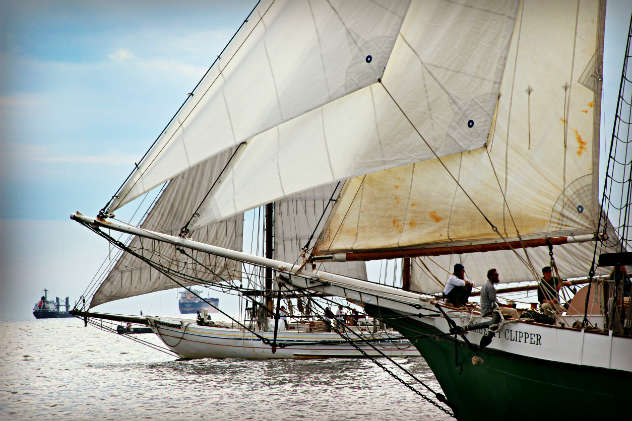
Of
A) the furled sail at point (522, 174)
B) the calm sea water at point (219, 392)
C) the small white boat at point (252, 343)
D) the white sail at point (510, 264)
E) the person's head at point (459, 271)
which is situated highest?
the furled sail at point (522, 174)

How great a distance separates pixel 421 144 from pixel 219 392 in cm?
1400

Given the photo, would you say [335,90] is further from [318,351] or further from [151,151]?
[318,351]

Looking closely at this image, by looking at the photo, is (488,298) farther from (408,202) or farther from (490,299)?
(408,202)

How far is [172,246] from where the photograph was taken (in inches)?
1582

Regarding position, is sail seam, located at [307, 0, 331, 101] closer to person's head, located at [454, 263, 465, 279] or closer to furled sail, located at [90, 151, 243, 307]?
person's head, located at [454, 263, 465, 279]

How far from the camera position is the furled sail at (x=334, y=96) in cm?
1689

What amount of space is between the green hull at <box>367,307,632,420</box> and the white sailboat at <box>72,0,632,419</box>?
6 centimetres

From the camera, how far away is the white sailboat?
16922mm

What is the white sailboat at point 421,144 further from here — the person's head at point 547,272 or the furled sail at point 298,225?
the furled sail at point 298,225

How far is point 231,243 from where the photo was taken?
144 feet

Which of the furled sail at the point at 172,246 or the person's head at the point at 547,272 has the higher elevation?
the furled sail at the point at 172,246

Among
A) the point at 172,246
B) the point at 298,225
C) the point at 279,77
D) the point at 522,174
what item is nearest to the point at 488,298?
the point at 522,174

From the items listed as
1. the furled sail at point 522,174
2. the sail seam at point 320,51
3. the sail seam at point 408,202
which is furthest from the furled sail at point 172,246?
the sail seam at point 320,51

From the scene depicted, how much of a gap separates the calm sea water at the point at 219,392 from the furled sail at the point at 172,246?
417 cm
